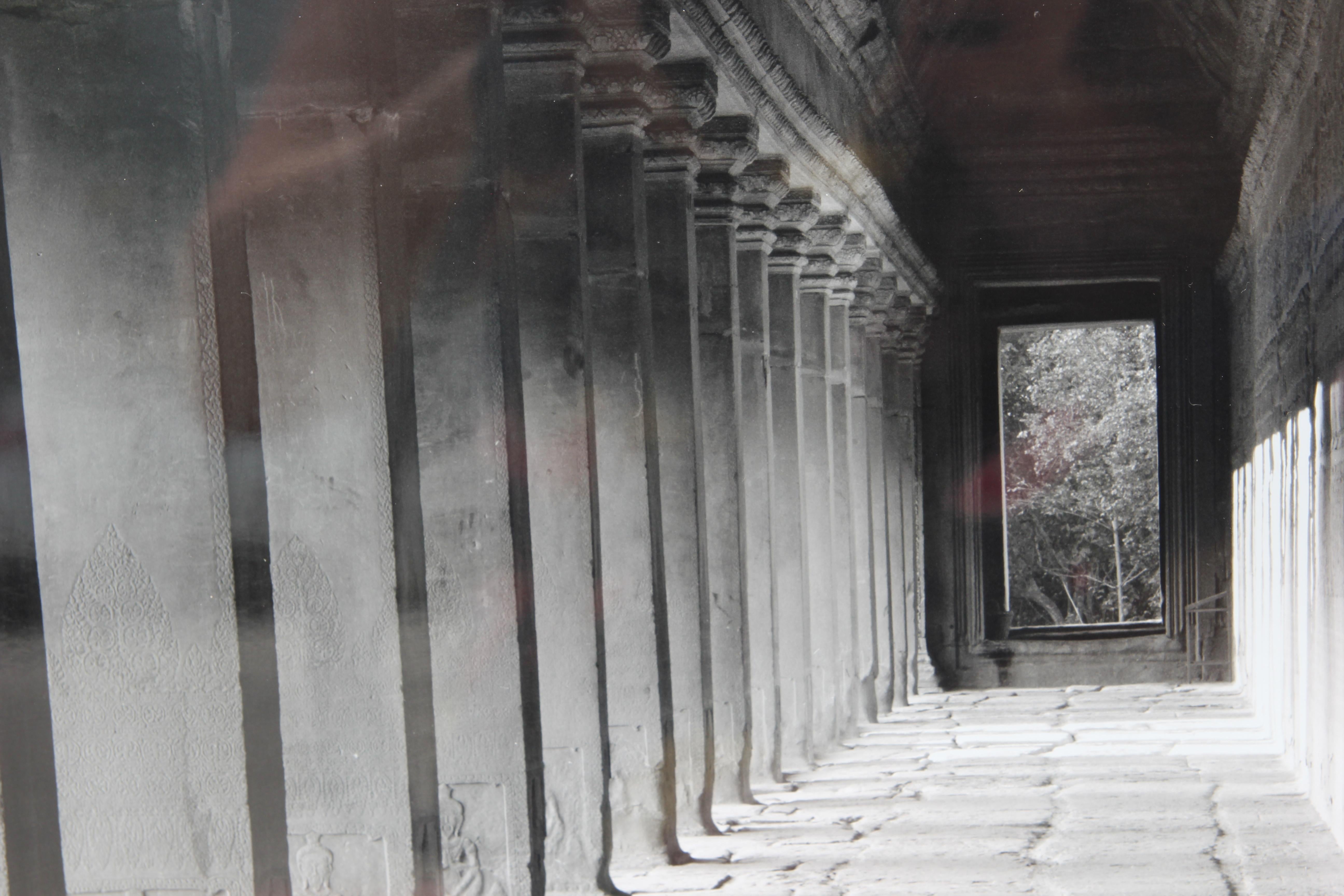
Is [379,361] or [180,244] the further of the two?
[379,361]

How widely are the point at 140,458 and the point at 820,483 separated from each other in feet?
25.3

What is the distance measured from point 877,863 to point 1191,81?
33.8 ft

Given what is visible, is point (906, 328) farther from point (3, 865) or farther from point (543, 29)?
point (3, 865)

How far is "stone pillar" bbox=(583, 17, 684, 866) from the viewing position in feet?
22.0

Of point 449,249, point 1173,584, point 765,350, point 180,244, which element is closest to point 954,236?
point 1173,584

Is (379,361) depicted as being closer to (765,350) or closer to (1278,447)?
(765,350)

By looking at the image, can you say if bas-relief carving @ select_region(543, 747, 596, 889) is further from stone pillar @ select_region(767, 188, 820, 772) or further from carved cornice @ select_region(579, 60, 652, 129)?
stone pillar @ select_region(767, 188, 820, 772)

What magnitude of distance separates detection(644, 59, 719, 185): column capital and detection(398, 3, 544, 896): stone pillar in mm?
1668

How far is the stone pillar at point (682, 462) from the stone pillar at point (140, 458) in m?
3.59

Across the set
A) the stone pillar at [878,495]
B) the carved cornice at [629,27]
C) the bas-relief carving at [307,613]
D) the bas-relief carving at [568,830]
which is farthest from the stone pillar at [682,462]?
the stone pillar at [878,495]

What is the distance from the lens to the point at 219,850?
4031mm

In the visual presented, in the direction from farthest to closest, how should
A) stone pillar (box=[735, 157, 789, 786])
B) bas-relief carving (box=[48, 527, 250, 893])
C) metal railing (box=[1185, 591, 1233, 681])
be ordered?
metal railing (box=[1185, 591, 1233, 681])
stone pillar (box=[735, 157, 789, 786])
bas-relief carving (box=[48, 527, 250, 893])

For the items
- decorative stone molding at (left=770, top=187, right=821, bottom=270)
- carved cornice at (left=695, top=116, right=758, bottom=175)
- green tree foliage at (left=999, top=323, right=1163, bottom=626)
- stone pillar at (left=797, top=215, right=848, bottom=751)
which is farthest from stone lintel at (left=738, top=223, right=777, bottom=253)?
green tree foliage at (left=999, top=323, right=1163, bottom=626)

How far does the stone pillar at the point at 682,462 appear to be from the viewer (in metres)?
7.52
